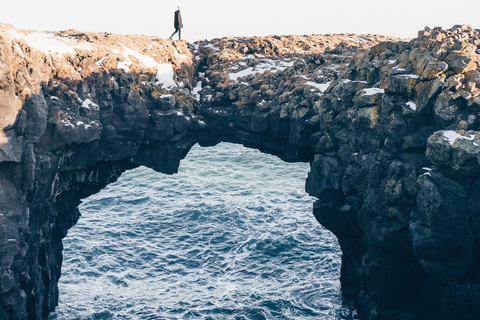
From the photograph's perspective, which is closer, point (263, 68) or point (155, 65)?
point (155, 65)

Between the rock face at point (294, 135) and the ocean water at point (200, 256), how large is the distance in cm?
416

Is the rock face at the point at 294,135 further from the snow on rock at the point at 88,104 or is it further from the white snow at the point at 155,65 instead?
the snow on rock at the point at 88,104

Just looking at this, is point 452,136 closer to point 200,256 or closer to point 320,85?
point 320,85

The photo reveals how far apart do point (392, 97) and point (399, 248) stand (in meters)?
9.47

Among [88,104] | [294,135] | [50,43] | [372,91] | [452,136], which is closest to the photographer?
[452,136]

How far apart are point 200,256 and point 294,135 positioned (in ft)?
55.0

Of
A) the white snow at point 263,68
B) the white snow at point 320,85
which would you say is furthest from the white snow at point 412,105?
the white snow at point 263,68

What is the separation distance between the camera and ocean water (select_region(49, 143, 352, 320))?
130 feet

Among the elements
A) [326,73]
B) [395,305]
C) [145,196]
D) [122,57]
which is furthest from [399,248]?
[145,196]

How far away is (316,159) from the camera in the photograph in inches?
1436

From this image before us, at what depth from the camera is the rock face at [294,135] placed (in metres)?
27.5

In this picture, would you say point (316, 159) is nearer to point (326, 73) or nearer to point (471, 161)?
point (326, 73)

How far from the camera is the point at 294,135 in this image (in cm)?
3856

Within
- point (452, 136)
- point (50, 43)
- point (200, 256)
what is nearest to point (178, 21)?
point (50, 43)
